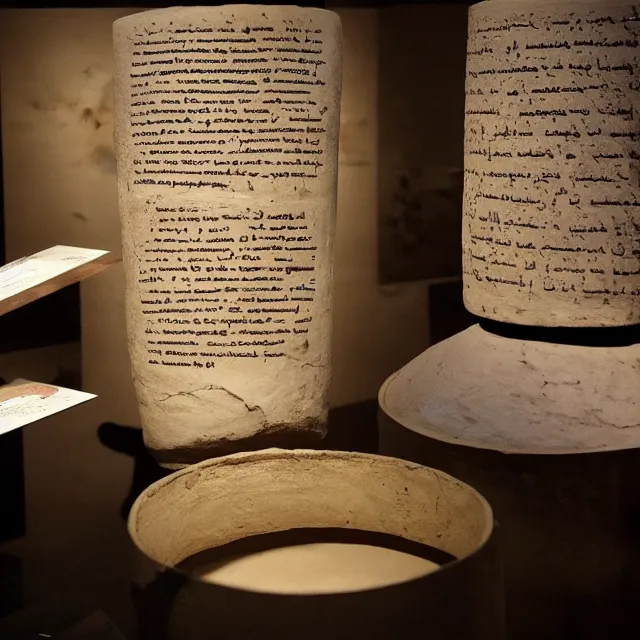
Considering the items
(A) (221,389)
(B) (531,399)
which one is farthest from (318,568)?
(B) (531,399)

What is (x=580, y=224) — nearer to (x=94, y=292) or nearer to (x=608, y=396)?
(x=608, y=396)

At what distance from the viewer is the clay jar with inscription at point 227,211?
1.61 meters

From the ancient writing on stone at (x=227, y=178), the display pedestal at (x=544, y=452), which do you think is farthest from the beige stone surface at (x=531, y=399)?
the ancient writing on stone at (x=227, y=178)

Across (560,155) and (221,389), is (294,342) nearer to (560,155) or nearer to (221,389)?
(221,389)

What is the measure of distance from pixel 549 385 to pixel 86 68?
3.53 feet

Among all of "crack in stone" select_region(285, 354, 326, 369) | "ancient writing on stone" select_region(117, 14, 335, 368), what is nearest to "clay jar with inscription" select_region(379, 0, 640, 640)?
"crack in stone" select_region(285, 354, 326, 369)

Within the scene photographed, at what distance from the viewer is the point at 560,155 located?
1.66 m

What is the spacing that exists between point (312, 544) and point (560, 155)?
2.41ft

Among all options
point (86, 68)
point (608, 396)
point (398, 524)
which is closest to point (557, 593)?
point (398, 524)

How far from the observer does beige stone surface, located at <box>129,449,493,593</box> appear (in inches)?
51.5

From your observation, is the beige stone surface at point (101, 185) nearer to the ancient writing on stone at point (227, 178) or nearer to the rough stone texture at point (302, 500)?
the ancient writing on stone at point (227, 178)

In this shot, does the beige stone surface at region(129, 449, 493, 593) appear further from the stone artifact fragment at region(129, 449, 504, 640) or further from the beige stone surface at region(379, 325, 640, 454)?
the beige stone surface at region(379, 325, 640, 454)

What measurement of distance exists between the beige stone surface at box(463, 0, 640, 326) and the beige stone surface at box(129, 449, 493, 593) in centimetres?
49

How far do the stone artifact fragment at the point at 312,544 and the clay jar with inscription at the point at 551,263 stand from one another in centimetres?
20
